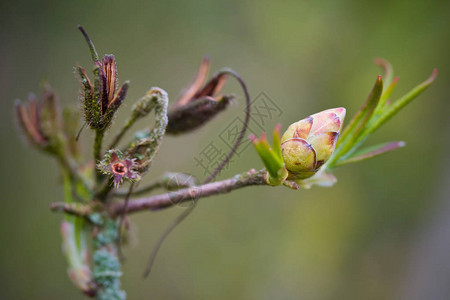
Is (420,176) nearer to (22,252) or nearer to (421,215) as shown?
(421,215)

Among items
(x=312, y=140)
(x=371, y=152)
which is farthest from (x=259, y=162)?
(x=312, y=140)

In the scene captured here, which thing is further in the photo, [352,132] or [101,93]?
[352,132]

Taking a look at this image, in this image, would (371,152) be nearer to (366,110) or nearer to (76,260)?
(366,110)

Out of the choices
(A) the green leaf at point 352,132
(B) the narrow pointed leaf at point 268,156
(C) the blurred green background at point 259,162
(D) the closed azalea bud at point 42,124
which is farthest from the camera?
(C) the blurred green background at point 259,162

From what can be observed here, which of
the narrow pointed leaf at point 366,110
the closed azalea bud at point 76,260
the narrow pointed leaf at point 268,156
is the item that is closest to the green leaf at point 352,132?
the narrow pointed leaf at point 366,110

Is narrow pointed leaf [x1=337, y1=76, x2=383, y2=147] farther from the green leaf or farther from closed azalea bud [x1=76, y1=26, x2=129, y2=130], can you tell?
closed azalea bud [x1=76, y1=26, x2=129, y2=130]

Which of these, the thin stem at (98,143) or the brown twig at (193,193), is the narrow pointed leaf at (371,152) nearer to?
the brown twig at (193,193)

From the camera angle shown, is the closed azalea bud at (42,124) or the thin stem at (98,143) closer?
the thin stem at (98,143)
